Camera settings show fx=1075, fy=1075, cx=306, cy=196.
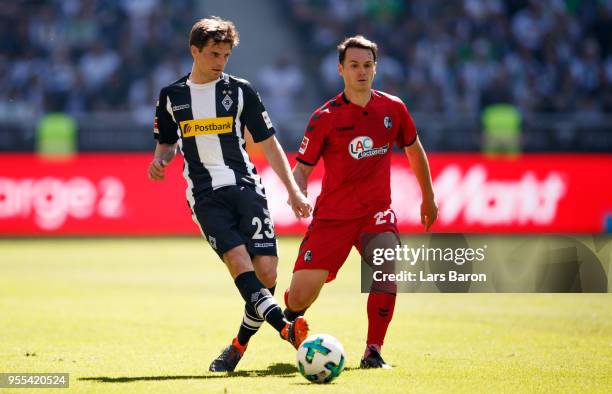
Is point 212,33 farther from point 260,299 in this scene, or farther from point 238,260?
point 260,299

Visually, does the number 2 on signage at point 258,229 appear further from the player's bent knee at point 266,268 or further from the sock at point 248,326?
the sock at point 248,326

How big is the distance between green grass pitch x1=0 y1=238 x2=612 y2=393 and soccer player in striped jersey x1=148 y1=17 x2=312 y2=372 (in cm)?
77

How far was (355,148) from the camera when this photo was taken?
26.0 feet

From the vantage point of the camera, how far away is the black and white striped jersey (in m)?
7.60

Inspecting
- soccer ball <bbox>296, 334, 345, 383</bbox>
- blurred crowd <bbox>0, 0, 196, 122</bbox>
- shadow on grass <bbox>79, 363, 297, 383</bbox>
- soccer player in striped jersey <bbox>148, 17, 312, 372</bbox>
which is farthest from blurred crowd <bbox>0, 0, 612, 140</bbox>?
soccer ball <bbox>296, 334, 345, 383</bbox>

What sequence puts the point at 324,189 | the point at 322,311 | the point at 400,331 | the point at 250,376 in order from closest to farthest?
the point at 250,376 → the point at 324,189 → the point at 400,331 → the point at 322,311

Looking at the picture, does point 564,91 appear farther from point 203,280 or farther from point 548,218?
point 203,280

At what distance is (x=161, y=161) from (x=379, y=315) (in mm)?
1911

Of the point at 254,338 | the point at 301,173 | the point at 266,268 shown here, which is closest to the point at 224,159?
the point at 301,173

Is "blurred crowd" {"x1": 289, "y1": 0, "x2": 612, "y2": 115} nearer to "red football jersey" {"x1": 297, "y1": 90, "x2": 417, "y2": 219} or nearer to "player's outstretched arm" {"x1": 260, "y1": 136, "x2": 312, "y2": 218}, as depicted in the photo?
"red football jersey" {"x1": 297, "y1": 90, "x2": 417, "y2": 219}

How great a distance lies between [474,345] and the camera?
8.85m

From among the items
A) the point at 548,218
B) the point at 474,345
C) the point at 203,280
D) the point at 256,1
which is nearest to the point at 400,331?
the point at 474,345

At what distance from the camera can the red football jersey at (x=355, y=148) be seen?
7.93 metres

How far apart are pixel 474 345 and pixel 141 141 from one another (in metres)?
12.9
